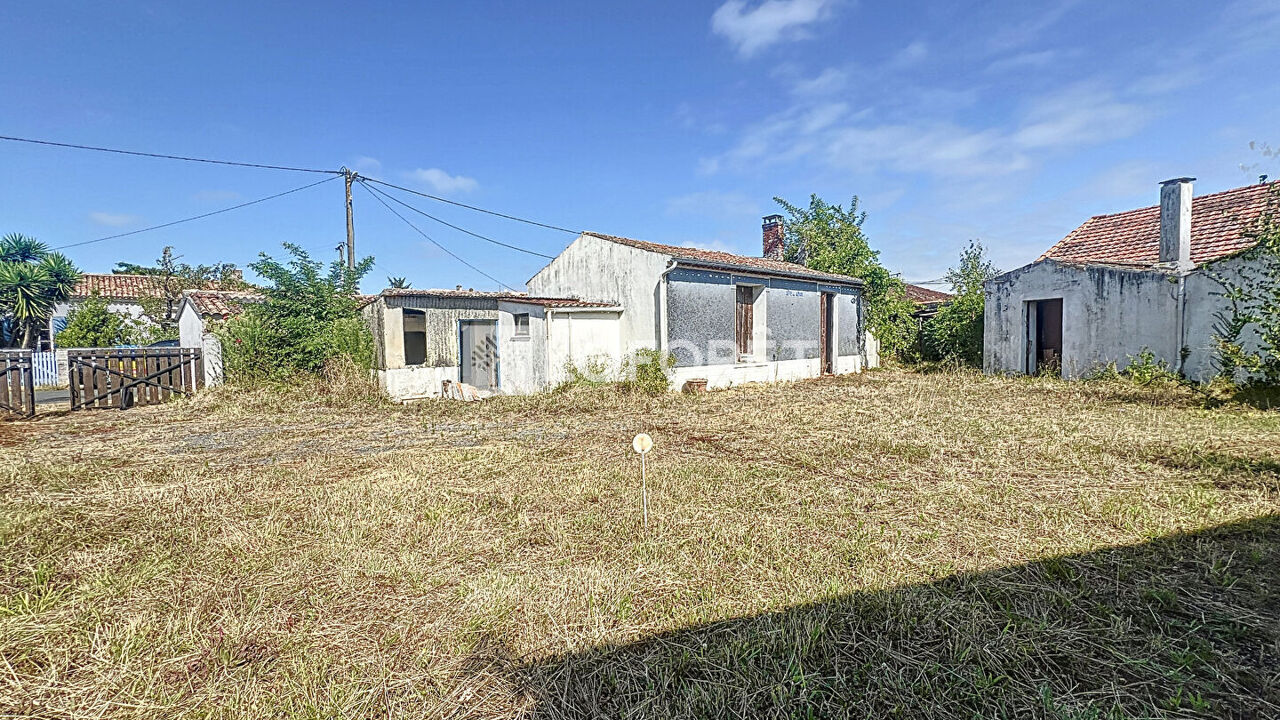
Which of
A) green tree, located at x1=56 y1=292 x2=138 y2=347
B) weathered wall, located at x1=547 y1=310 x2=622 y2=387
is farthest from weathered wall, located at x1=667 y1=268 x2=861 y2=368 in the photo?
green tree, located at x1=56 y1=292 x2=138 y2=347

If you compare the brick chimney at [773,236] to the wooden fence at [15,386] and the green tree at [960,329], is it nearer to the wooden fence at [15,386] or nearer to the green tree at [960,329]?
the green tree at [960,329]

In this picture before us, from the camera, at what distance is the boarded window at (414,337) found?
11.7 meters

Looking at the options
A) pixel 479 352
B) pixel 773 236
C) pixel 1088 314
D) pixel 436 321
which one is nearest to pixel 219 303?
pixel 436 321

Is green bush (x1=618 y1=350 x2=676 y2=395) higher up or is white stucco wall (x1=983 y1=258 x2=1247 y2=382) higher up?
white stucco wall (x1=983 y1=258 x2=1247 y2=382)

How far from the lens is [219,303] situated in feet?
42.2

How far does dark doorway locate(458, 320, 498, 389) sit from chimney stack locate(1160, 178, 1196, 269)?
46.9 ft

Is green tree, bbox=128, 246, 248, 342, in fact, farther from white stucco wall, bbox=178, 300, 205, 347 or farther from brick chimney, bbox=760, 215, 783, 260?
brick chimney, bbox=760, 215, 783, 260

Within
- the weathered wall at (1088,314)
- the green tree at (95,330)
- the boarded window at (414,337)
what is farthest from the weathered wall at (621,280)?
the green tree at (95,330)

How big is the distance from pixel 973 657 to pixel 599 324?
9.98 metres

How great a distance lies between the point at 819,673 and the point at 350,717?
6.04ft

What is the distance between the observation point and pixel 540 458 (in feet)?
19.5

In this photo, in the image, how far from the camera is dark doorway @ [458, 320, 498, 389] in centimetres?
1251

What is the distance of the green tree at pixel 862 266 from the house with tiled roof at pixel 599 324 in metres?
3.87

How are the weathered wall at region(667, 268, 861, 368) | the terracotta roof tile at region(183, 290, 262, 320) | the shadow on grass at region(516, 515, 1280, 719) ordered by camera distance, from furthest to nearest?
1. the terracotta roof tile at region(183, 290, 262, 320)
2. the weathered wall at region(667, 268, 861, 368)
3. the shadow on grass at region(516, 515, 1280, 719)
